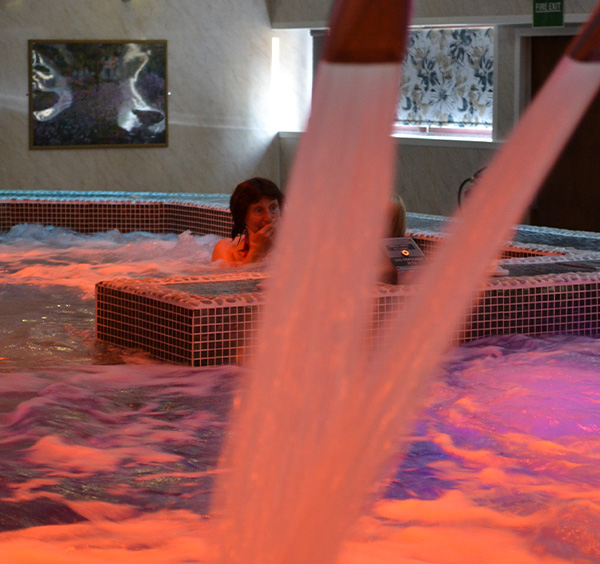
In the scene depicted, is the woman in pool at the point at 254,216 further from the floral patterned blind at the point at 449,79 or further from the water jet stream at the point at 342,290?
the floral patterned blind at the point at 449,79

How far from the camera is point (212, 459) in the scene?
3406 mm

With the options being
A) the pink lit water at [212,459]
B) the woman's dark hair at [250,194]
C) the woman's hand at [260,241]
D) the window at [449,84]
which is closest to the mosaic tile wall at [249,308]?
the pink lit water at [212,459]

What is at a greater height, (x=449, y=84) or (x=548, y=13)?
(x=548, y=13)

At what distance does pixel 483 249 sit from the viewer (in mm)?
1855

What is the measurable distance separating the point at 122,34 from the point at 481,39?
4.46 m

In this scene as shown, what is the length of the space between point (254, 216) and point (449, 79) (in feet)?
18.7

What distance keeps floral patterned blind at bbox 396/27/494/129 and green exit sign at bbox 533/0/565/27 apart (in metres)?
0.83

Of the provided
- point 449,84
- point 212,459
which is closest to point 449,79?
point 449,84

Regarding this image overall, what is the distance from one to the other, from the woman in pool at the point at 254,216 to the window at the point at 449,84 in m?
4.48

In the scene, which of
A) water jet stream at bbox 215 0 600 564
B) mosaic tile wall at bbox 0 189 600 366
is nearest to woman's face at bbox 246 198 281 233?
mosaic tile wall at bbox 0 189 600 366

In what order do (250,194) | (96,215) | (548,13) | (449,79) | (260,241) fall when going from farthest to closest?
(449,79) → (548,13) → (96,215) → (260,241) → (250,194)

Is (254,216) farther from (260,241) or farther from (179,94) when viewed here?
(179,94)

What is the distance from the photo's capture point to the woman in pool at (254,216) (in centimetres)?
580

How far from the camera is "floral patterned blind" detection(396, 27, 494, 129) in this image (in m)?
10.6
